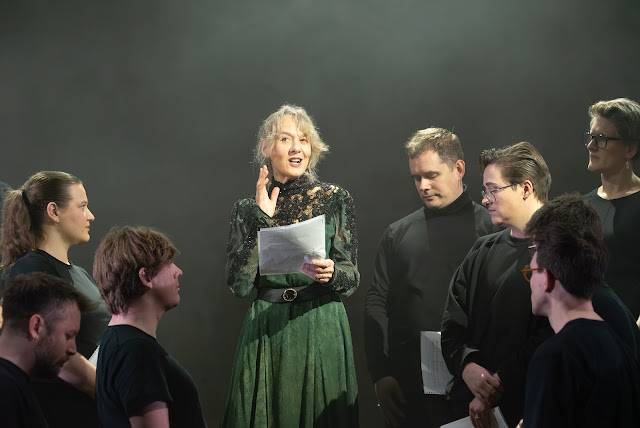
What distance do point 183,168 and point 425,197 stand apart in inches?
56.3

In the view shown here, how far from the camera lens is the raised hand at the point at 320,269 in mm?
2879

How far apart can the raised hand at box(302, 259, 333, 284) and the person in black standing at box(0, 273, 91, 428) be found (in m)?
1.05

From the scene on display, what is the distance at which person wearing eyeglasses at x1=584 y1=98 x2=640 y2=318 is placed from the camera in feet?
9.75

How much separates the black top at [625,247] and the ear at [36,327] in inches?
91.5

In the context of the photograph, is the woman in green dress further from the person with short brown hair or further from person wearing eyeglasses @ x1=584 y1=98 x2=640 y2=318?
person wearing eyeglasses @ x1=584 y1=98 x2=640 y2=318

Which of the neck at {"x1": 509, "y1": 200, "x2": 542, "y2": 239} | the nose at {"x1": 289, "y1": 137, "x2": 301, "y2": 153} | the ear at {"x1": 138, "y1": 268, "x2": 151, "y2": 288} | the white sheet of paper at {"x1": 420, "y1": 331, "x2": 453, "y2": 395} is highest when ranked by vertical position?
the nose at {"x1": 289, "y1": 137, "x2": 301, "y2": 153}

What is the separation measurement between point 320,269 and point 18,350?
1.30 m

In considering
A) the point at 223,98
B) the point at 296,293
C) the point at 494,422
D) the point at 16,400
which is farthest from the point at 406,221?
the point at 16,400

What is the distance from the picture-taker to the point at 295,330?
2.99 metres

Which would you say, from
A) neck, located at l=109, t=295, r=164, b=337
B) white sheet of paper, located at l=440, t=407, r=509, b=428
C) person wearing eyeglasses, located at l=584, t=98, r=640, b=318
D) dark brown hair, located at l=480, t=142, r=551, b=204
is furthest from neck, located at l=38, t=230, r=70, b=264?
person wearing eyeglasses, located at l=584, t=98, r=640, b=318

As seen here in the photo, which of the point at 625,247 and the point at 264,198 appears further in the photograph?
the point at 264,198

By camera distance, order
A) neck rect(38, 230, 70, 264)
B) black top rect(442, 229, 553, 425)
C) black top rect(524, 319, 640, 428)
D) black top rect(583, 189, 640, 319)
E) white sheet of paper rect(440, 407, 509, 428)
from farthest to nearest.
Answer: black top rect(583, 189, 640, 319)
neck rect(38, 230, 70, 264)
black top rect(442, 229, 553, 425)
white sheet of paper rect(440, 407, 509, 428)
black top rect(524, 319, 640, 428)

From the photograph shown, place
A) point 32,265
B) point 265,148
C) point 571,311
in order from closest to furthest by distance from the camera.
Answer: point 571,311, point 32,265, point 265,148

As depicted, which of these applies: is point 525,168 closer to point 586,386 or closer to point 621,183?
point 621,183
